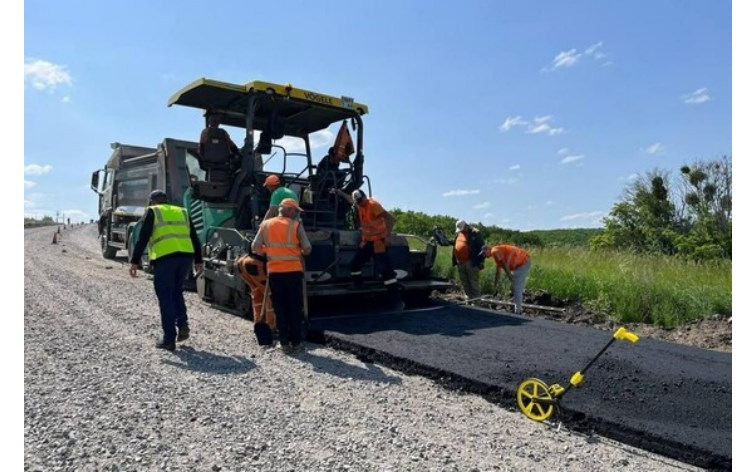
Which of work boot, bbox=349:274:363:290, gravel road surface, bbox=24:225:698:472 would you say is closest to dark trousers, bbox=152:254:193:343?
gravel road surface, bbox=24:225:698:472

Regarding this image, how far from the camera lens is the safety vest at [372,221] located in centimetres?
694

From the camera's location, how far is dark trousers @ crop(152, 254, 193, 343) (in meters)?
5.48

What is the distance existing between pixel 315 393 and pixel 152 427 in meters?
1.14

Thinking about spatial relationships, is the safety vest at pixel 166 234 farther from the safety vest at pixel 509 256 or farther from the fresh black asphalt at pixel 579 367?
the safety vest at pixel 509 256

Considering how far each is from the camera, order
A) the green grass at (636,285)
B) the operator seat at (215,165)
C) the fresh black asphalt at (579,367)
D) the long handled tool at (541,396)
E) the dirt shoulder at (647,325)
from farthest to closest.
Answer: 1. the green grass at (636,285)
2. the operator seat at (215,165)
3. the dirt shoulder at (647,325)
4. the long handled tool at (541,396)
5. the fresh black asphalt at (579,367)

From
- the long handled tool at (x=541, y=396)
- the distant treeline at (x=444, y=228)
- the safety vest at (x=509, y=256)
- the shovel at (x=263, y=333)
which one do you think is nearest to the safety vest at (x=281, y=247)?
the shovel at (x=263, y=333)

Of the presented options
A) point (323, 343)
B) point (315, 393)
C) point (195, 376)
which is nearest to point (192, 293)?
point (323, 343)

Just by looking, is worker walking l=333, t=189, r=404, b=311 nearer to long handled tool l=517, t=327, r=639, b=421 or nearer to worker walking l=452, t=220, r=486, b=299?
worker walking l=452, t=220, r=486, b=299

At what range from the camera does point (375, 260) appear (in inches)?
278

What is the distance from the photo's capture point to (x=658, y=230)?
83.3 feet

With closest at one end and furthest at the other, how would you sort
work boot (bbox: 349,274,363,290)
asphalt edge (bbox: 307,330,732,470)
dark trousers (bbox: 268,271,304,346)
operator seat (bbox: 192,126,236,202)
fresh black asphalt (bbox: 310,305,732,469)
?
1. asphalt edge (bbox: 307,330,732,470)
2. fresh black asphalt (bbox: 310,305,732,469)
3. dark trousers (bbox: 268,271,304,346)
4. work boot (bbox: 349,274,363,290)
5. operator seat (bbox: 192,126,236,202)

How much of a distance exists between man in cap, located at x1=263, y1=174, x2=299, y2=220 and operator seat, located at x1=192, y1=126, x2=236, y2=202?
1.75 feet

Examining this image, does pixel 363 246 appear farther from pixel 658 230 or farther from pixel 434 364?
pixel 658 230

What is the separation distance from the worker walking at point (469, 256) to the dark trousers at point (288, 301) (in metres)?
3.66
